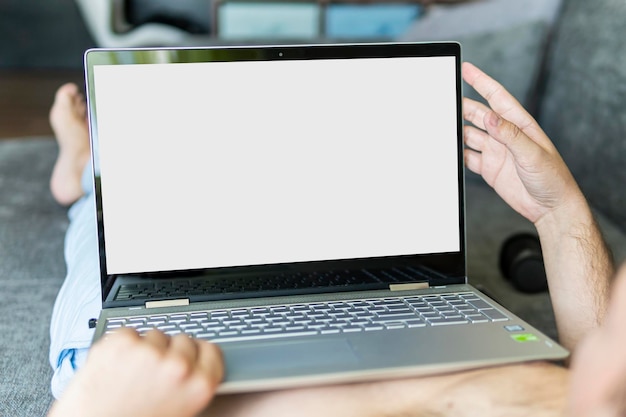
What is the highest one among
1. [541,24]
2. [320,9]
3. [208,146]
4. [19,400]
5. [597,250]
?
[320,9]

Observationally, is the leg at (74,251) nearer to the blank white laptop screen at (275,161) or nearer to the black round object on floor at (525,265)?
the blank white laptop screen at (275,161)

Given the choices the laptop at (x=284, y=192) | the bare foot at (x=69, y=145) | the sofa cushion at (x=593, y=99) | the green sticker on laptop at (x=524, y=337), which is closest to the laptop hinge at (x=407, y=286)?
the laptop at (x=284, y=192)

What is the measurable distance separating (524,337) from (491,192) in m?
0.91

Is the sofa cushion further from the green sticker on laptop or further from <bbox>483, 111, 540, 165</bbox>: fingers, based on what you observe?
the green sticker on laptop

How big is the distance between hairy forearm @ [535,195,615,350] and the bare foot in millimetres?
945

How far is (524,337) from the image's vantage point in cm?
70

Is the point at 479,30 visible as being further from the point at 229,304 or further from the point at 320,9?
the point at 320,9

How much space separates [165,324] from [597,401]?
0.45 m

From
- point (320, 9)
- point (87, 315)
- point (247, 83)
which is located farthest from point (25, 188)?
point (320, 9)

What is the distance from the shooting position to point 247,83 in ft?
2.68

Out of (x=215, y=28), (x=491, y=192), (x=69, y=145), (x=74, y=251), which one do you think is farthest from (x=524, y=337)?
(x=215, y=28)

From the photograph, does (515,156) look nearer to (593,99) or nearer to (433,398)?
(433,398)

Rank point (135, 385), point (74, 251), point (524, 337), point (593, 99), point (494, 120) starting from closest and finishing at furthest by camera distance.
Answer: point (135, 385) → point (524, 337) → point (494, 120) → point (74, 251) → point (593, 99)

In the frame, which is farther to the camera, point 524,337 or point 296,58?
point 296,58
